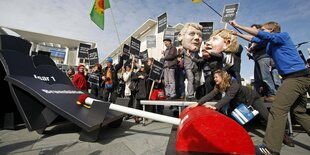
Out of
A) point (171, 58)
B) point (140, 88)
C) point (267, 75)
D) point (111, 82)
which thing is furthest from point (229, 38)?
point (111, 82)

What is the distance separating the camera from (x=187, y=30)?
4070 millimetres

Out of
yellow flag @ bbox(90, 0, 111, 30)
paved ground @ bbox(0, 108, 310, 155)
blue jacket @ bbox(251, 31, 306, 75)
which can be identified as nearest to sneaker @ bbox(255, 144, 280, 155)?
paved ground @ bbox(0, 108, 310, 155)

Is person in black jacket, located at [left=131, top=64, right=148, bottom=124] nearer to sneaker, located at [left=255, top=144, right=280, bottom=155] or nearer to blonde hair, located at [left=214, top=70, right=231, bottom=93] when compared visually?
blonde hair, located at [left=214, top=70, right=231, bottom=93]

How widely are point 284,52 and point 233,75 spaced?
176 cm

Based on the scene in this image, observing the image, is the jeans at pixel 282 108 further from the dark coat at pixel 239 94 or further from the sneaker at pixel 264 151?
the dark coat at pixel 239 94

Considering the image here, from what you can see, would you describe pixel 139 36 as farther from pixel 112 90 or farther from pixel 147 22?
pixel 112 90

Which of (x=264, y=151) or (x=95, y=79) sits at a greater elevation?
(x=95, y=79)

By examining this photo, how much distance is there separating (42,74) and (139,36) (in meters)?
36.6

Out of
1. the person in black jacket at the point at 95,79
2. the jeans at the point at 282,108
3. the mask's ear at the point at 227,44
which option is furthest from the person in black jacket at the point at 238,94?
the person in black jacket at the point at 95,79

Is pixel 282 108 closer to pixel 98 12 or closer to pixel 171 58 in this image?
pixel 171 58

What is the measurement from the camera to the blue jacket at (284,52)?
203 cm

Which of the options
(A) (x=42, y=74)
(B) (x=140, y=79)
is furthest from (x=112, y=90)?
(A) (x=42, y=74)

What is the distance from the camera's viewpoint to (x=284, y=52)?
2096mm

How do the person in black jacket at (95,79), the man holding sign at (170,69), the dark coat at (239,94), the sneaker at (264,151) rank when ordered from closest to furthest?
the sneaker at (264,151) < the dark coat at (239,94) < the man holding sign at (170,69) < the person in black jacket at (95,79)
